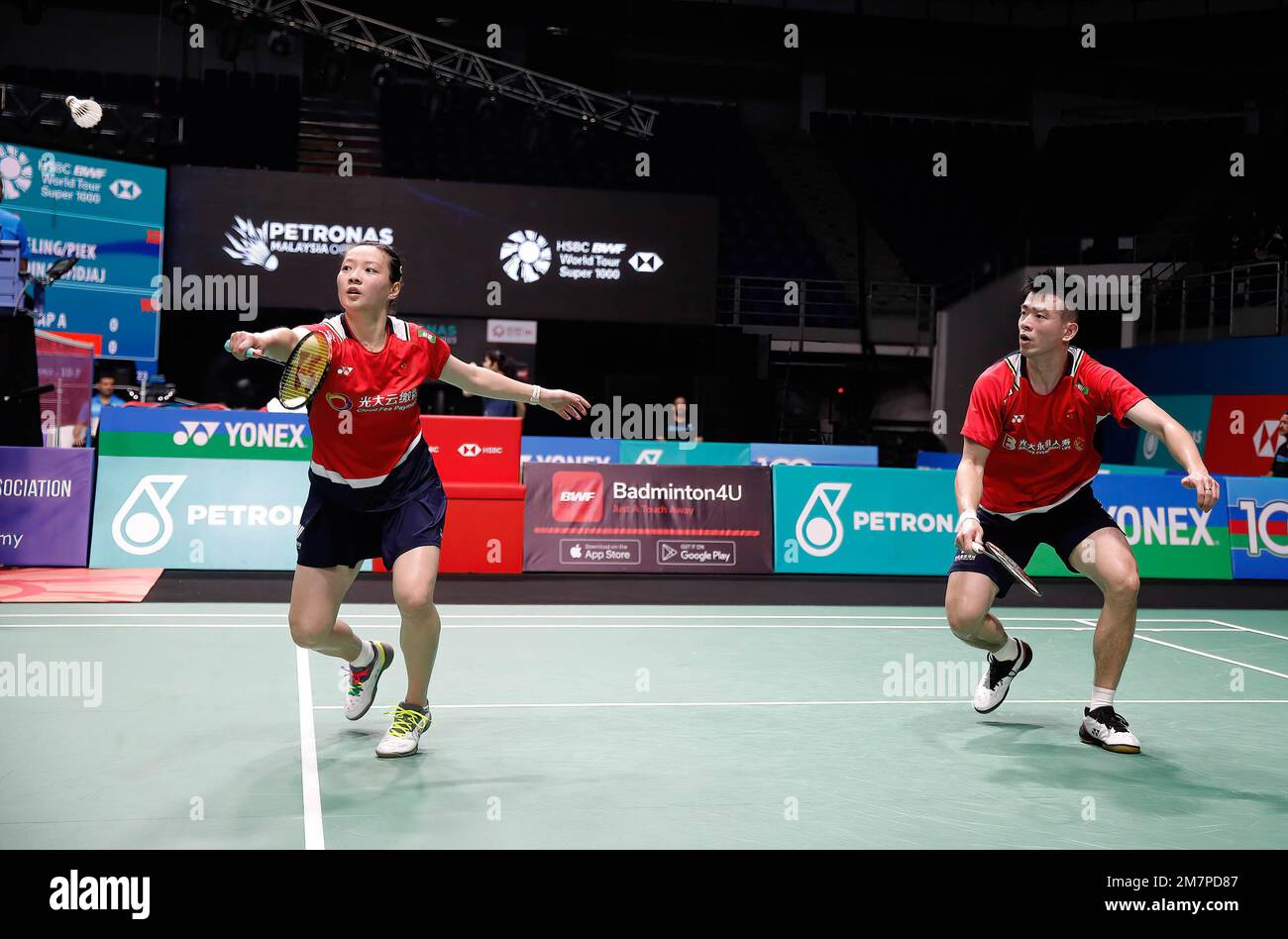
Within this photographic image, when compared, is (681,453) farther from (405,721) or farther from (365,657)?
(405,721)

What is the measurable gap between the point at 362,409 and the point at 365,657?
125 cm

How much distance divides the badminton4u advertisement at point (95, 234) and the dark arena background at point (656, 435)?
0.06 meters

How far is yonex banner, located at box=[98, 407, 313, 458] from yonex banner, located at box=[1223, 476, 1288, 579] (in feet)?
31.9

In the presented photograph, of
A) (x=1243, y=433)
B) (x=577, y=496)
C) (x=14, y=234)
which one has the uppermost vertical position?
(x=14, y=234)

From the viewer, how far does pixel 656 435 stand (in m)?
20.5

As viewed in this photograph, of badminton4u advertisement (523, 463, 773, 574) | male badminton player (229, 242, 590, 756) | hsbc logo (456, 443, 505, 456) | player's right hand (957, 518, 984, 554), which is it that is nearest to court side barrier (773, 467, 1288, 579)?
badminton4u advertisement (523, 463, 773, 574)

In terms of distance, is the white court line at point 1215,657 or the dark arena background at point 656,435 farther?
the white court line at point 1215,657

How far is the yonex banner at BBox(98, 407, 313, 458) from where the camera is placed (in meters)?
12.8

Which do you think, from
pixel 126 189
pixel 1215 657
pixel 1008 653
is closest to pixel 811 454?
pixel 1215 657

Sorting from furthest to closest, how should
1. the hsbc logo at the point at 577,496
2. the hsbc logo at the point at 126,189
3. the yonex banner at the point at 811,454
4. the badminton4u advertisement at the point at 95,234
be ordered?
the hsbc logo at the point at 126,189, the yonex banner at the point at 811,454, the badminton4u advertisement at the point at 95,234, the hsbc logo at the point at 577,496

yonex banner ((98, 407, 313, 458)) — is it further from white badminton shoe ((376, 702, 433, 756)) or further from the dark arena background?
white badminton shoe ((376, 702, 433, 756))

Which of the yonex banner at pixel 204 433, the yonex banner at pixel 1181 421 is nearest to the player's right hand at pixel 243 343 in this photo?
the yonex banner at pixel 204 433

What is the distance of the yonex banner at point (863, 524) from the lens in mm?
11664

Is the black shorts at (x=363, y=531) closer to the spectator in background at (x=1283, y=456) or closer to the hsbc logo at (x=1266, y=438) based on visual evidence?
the spectator in background at (x=1283, y=456)
